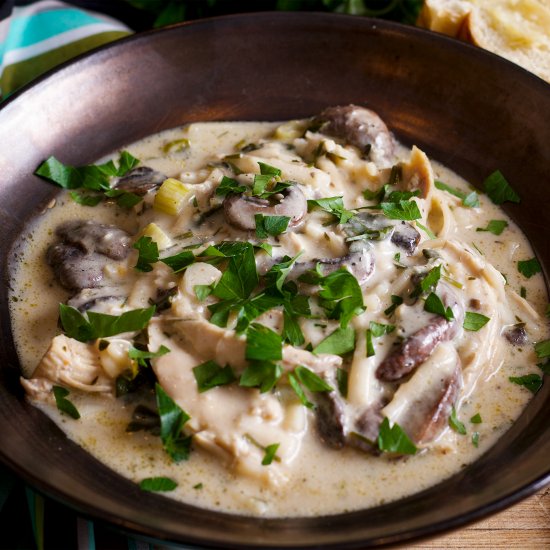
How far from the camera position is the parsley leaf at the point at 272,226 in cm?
500

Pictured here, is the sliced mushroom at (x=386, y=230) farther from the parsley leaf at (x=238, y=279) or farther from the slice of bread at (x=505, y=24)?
the slice of bread at (x=505, y=24)

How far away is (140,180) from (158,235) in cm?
82

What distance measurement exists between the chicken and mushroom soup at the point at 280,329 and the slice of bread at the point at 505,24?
1.78 metres

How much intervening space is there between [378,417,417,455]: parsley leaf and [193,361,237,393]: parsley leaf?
883 mm

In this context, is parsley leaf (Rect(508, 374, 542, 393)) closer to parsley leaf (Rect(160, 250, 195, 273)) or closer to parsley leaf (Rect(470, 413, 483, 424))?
parsley leaf (Rect(470, 413, 483, 424))

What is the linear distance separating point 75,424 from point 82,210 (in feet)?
6.21

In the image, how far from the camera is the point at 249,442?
420 cm

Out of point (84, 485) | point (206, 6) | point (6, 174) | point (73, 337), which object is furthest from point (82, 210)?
point (206, 6)

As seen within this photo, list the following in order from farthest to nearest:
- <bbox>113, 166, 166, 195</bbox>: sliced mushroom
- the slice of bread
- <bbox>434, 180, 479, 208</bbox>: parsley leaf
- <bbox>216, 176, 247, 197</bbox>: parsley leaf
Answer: the slice of bread, <bbox>434, 180, 479, 208</bbox>: parsley leaf, <bbox>113, 166, 166, 195</bbox>: sliced mushroom, <bbox>216, 176, 247, 197</bbox>: parsley leaf

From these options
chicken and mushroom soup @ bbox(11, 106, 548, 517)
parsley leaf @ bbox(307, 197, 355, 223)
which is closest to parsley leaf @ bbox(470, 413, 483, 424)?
chicken and mushroom soup @ bbox(11, 106, 548, 517)

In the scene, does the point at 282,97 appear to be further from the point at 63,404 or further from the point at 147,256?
the point at 63,404

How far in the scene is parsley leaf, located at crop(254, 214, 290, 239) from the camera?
5000 mm

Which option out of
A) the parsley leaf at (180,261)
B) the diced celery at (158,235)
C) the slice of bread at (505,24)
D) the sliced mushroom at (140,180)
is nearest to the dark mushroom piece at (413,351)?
the parsley leaf at (180,261)

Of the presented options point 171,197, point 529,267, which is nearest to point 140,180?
point 171,197
